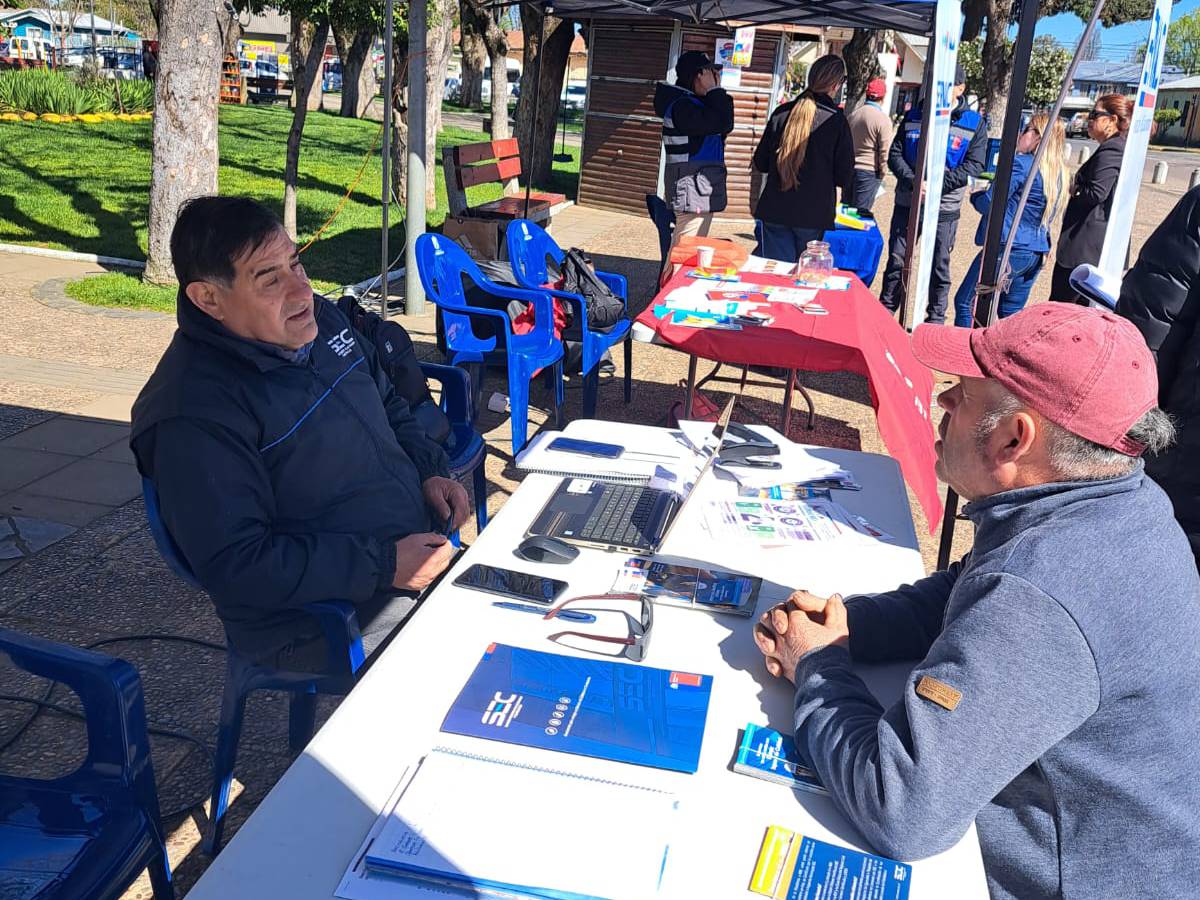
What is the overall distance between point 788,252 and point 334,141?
1650cm

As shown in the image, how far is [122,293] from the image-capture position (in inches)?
300

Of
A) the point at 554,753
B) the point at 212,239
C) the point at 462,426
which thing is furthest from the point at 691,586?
the point at 462,426

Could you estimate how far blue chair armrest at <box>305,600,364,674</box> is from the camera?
7.27ft

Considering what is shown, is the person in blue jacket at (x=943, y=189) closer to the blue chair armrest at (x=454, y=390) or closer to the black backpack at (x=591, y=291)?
the black backpack at (x=591, y=291)

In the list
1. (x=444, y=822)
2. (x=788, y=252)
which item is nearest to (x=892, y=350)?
(x=788, y=252)

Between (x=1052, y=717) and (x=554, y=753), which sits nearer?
(x=1052, y=717)

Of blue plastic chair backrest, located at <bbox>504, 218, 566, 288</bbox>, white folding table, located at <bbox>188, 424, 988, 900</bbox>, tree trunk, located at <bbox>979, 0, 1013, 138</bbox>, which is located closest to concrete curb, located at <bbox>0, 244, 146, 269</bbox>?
blue plastic chair backrest, located at <bbox>504, 218, 566, 288</bbox>

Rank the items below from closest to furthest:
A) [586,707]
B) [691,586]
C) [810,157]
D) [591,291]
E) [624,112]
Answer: [586,707] → [691,586] → [591,291] → [810,157] → [624,112]

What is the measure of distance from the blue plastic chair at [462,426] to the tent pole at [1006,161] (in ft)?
5.39

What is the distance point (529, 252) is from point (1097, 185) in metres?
A: 3.64

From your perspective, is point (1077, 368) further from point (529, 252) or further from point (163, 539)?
point (529, 252)

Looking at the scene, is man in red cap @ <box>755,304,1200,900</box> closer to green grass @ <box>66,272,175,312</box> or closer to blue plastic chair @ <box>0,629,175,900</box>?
blue plastic chair @ <box>0,629,175,900</box>

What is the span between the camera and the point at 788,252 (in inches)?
277

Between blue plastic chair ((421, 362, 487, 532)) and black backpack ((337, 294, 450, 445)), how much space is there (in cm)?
34
